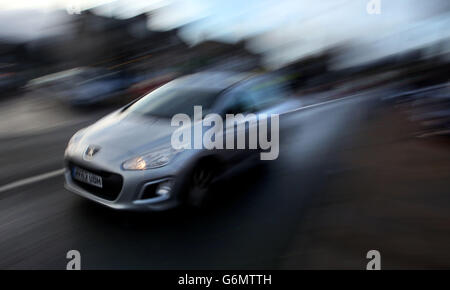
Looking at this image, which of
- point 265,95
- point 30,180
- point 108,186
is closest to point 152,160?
point 108,186

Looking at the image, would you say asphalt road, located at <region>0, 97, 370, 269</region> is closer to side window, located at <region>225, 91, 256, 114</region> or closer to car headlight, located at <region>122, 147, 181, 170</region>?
car headlight, located at <region>122, 147, 181, 170</region>

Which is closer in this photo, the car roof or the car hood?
the car hood

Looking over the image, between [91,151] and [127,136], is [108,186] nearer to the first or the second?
[91,151]

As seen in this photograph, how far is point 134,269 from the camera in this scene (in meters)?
3.15

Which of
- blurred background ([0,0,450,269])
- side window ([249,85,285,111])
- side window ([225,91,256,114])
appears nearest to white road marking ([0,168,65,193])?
blurred background ([0,0,450,269])

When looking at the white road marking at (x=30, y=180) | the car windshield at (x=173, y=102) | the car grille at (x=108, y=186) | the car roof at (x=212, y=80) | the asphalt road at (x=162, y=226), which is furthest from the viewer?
the car roof at (x=212, y=80)

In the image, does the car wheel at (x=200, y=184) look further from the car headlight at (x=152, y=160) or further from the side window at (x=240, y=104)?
the side window at (x=240, y=104)

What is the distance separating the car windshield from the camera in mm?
4438

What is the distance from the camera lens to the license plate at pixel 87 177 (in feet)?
11.9

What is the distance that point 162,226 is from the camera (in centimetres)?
375

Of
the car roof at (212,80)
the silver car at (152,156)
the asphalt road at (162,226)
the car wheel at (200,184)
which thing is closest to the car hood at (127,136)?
the silver car at (152,156)

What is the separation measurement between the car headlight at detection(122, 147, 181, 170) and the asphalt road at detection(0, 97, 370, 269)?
61 centimetres
